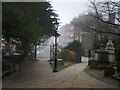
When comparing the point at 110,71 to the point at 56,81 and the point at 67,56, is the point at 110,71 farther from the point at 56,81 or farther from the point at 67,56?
the point at 67,56

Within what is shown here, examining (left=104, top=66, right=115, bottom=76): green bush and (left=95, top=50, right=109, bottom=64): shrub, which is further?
(left=95, top=50, right=109, bottom=64): shrub

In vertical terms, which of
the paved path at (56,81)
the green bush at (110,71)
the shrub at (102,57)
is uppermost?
the shrub at (102,57)

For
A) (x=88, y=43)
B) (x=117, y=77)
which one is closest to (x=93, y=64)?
(x=117, y=77)

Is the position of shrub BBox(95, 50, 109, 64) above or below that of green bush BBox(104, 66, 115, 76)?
above

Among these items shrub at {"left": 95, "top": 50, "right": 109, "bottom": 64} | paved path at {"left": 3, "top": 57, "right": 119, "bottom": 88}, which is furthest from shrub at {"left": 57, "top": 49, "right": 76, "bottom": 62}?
paved path at {"left": 3, "top": 57, "right": 119, "bottom": 88}

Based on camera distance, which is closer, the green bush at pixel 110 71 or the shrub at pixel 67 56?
the green bush at pixel 110 71

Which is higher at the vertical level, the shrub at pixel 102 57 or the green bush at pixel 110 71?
the shrub at pixel 102 57

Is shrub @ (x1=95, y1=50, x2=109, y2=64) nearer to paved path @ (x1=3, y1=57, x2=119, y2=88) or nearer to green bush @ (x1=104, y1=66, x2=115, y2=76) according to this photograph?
paved path @ (x1=3, y1=57, x2=119, y2=88)

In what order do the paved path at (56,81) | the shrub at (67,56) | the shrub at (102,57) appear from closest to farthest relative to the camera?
1. the paved path at (56,81)
2. the shrub at (102,57)
3. the shrub at (67,56)

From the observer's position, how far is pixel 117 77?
254 inches

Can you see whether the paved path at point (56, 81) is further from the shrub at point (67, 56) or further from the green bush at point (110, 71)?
the shrub at point (67, 56)

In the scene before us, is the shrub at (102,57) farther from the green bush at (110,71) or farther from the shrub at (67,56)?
the shrub at (67,56)

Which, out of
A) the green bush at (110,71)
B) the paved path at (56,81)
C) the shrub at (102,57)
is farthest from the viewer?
the shrub at (102,57)

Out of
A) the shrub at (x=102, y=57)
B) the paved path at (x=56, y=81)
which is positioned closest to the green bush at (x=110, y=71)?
the paved path at (x=56, y=81)
